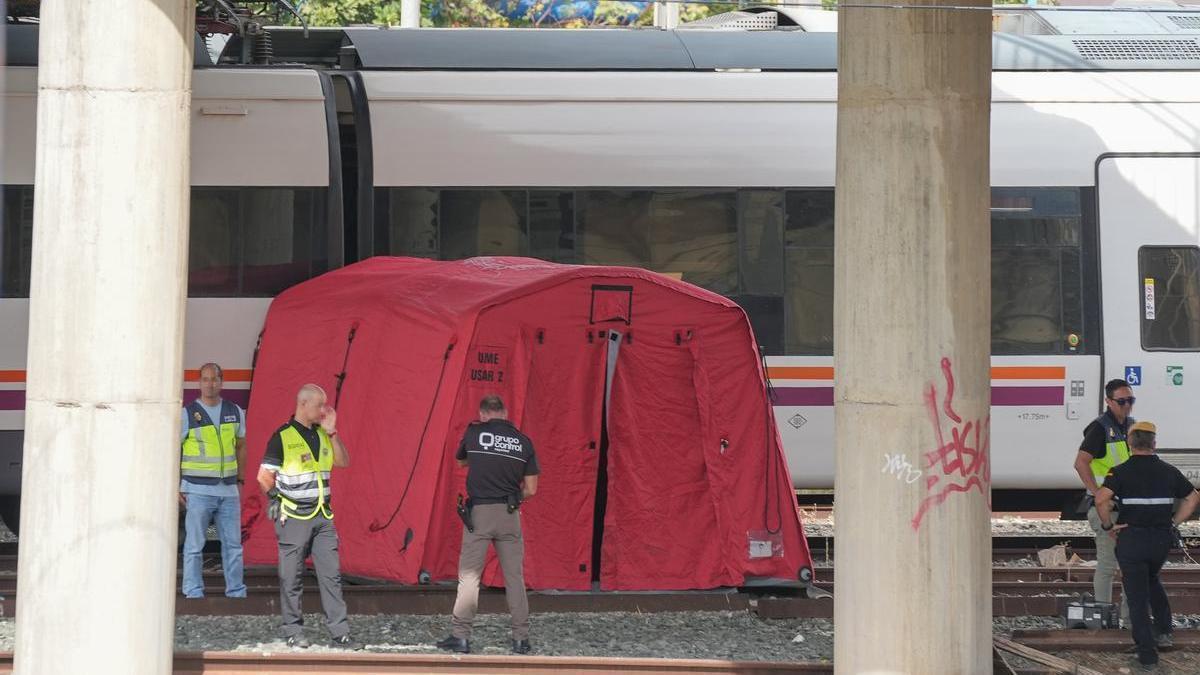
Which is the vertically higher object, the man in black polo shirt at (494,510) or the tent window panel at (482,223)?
the tent window panel at (482,223)

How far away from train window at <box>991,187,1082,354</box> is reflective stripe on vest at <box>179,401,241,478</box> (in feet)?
20.7

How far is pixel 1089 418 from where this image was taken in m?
13.2

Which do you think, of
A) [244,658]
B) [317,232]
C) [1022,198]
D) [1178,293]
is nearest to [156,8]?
[244,658]

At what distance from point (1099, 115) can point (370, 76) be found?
6109 millimetres

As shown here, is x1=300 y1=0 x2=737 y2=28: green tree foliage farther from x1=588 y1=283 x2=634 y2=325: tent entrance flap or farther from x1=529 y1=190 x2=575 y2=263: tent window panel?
x1=588 y1=283 x2=634 y2=325: tent entrance flap

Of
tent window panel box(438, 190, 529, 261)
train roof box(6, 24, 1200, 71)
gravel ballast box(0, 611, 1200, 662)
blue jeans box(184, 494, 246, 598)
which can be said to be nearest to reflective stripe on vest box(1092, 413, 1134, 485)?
gravel ballast box(0, 611, 1200, 662)

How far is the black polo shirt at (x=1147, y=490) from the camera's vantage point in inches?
391

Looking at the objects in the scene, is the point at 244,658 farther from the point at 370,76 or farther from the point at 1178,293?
the point at 1178,293

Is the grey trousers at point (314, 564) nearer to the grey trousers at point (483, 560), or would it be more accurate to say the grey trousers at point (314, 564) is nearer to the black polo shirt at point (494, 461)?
the grey trousers at point (483, 560)

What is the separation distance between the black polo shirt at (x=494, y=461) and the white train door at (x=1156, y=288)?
19.1 feet

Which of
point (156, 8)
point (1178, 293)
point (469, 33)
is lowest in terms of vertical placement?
point (1178, 293)

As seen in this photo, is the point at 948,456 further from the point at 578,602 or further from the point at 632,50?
the point at 632,50

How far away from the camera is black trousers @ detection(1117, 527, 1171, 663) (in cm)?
988

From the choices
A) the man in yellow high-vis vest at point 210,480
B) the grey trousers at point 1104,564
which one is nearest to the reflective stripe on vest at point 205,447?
the man in yellow high-vis vest at point 210,480
